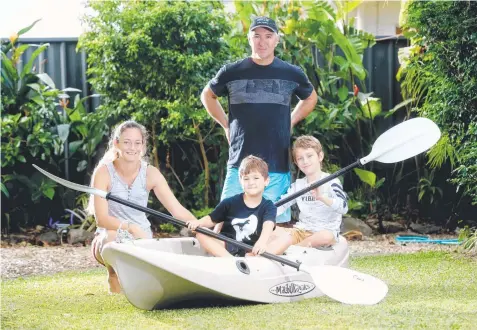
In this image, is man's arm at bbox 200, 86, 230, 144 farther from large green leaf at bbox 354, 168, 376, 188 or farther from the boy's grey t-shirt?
large green leaf at bbox 354, 168, 376, 188

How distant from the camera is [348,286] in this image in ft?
A: 14.8

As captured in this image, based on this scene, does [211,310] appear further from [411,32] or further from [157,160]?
[411,32]

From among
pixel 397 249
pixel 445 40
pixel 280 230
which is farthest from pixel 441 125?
pixel 280 230

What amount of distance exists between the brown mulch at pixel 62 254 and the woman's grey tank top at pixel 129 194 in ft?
5.04

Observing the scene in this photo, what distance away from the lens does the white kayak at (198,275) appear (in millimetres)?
4309

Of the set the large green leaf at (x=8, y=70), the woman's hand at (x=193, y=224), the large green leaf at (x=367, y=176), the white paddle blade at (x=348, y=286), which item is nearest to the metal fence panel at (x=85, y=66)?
the large green leaf at (x=8, y=70)

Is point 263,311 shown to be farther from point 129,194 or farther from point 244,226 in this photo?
point 129,194

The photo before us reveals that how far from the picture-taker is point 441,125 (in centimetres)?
666

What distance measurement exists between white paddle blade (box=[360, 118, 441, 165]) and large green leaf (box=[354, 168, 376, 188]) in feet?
8.83

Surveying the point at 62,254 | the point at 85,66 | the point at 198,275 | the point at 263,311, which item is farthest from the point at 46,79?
the point at 263,311

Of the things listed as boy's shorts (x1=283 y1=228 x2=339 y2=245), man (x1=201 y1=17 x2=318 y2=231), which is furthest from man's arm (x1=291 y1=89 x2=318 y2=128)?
boy's shorts (x1=283 y1=228 x2=339 y2=245)

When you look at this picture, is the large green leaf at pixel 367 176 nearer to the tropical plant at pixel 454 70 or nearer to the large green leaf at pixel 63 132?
the tropical plant at pixel 454 70

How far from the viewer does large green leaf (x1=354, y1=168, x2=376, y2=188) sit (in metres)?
8.19

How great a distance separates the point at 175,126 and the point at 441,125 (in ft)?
7.41
